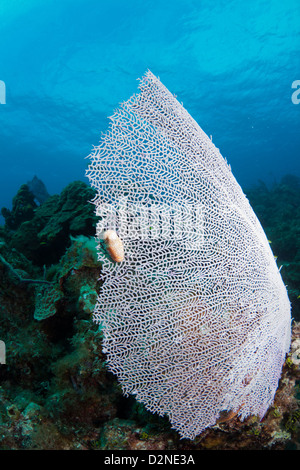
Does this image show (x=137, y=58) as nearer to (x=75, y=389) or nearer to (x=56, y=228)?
(x=56, y=228)

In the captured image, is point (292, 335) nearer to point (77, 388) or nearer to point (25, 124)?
point (77, 388)

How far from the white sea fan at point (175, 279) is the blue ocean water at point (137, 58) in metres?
25.2

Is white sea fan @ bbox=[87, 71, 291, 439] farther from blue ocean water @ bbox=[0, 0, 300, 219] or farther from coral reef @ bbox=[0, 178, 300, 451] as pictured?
Result: blue ocean water @ bbox=[0, 0, 300, 219]

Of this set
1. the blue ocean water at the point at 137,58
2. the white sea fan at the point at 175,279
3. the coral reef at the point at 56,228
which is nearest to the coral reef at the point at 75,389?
the white sea fan at the point at 175,279

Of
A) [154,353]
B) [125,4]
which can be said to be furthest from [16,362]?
[125,4]

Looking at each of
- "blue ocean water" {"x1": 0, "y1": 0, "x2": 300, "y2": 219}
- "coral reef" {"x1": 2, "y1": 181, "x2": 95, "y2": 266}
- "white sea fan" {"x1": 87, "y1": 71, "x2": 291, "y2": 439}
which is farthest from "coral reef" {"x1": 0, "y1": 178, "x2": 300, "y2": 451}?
"blue ocean water" {"x1": 0, "y1": 0, "x2": 300, "y2": 219}

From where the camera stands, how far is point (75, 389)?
2771mm

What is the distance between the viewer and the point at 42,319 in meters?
3.22

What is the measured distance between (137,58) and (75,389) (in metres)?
29.6

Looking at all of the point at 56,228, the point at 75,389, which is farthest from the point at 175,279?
the point at 56,228

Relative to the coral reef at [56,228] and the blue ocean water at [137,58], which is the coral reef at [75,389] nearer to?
the coral reef at [56,228]

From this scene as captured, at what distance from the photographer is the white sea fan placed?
226 centimetres

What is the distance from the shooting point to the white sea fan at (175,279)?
2260 millimetres

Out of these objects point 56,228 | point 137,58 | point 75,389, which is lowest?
point 75,389
